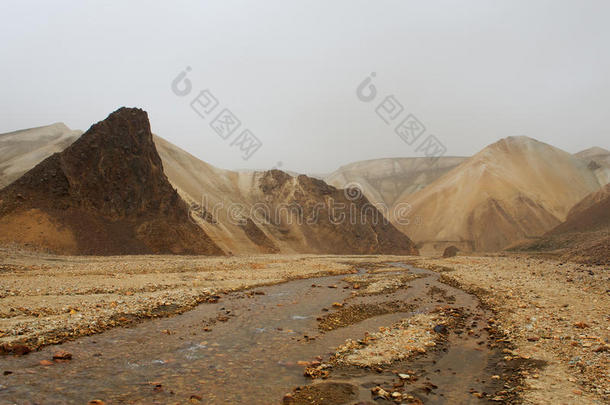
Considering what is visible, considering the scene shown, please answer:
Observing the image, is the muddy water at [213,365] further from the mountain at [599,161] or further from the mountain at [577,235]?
the mountain at [599,161]

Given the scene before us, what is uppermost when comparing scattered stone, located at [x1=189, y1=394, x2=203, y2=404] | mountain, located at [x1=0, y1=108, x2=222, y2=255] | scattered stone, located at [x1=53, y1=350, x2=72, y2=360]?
mountain, located at [x1=0, y1=108, x2=222, y2=255]

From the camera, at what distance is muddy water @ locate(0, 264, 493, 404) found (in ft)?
21.2

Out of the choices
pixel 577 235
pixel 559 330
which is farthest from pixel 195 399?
pixel 577 235

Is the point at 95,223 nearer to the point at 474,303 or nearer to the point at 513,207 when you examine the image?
the point at 474,303

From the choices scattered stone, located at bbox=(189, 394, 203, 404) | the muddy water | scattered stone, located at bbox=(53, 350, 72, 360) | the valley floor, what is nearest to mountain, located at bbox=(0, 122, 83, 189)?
the valley floor

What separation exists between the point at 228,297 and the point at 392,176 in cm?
16745

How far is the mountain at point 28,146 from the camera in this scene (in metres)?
54.8

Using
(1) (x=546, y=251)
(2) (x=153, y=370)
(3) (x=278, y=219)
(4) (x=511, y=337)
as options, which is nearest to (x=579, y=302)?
(4) (x=511, y=337)

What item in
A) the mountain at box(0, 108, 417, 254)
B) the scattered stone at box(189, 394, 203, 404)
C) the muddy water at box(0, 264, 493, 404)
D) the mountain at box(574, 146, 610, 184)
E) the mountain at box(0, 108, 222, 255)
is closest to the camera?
the scattered stone at box(189, 394, 203, 404)

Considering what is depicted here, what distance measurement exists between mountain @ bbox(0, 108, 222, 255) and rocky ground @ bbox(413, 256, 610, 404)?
30.7 m

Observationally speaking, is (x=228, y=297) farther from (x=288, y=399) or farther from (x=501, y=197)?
(x=501, y=197)

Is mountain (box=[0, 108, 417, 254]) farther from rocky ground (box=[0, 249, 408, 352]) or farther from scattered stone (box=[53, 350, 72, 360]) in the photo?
scattered stone (box=[53, 350, 72, 360])

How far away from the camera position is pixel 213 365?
8164mm

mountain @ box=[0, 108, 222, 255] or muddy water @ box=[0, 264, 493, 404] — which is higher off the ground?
mountain @ box=[0, 108, 222, 255]
